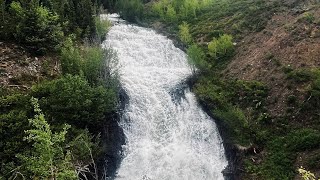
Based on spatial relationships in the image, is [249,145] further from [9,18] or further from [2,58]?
[9,18]

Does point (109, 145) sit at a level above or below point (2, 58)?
below

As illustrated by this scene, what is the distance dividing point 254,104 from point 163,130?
276 inches

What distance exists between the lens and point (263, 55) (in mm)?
30562

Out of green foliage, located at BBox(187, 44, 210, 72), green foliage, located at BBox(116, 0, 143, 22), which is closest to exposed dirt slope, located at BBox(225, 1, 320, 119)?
green foliage, located at BBox(187, 44, 210, 72)

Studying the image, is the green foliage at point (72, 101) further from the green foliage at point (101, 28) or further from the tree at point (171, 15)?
the tree at point (171, 15)

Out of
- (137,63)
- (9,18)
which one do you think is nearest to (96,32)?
(137,63)

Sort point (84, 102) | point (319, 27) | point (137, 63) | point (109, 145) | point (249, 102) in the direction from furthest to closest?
point (137, 63) < point (319, 27) < point (249, 102) < point (109, 145) < point (84, 102)

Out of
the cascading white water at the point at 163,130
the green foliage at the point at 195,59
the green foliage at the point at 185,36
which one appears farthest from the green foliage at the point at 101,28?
the green foliage at the point at 195,59

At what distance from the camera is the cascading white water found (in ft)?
76.1

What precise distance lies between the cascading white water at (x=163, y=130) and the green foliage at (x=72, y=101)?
361cm

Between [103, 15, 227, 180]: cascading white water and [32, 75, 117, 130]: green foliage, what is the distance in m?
3.61

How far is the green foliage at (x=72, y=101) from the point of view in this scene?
21.0 m

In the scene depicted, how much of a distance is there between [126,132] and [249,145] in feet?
27.8

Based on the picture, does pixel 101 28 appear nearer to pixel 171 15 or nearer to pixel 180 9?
pixel 171 15
